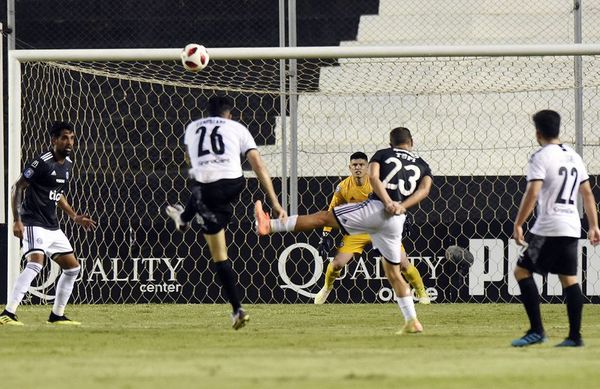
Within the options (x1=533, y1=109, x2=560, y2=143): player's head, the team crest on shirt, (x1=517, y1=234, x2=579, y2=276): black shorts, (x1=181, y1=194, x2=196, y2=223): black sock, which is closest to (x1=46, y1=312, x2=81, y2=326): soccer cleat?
the team crest on shirt

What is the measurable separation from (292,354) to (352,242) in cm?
681

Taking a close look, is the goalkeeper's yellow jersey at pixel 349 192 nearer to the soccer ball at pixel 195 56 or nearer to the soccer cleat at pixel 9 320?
the soccer ball at pixel 195 56

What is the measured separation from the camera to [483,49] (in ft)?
43.1

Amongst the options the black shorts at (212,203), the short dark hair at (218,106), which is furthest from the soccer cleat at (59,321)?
the short dark hair at (218,106)

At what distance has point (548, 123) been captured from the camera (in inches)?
334

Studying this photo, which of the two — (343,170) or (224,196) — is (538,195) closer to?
(224,196)

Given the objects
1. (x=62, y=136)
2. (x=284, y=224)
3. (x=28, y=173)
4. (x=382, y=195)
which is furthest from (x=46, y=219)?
(x=382, y=195)

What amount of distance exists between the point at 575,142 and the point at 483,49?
2.38 meters

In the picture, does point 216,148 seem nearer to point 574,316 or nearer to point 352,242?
point 574,316

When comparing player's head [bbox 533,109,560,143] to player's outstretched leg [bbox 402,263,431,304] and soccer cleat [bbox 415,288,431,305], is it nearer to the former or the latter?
player's outstretched leg [bbox 402,263,431,304]

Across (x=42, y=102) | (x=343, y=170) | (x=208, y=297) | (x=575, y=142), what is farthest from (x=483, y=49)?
(x=42, y=102)

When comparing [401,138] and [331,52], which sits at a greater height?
[331,52]

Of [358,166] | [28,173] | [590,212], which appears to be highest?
[358,166]

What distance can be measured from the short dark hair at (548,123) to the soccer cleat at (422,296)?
6.33 meters
